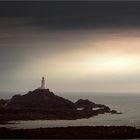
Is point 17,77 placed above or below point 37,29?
below

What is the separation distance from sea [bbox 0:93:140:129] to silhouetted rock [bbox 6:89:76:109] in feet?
0.19

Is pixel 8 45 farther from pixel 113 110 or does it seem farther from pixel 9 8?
pixel 113 110

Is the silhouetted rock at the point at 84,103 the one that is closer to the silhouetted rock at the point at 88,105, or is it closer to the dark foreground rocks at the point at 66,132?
the silhouetted rock at the point at 88,105

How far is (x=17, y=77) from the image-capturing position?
2770mm

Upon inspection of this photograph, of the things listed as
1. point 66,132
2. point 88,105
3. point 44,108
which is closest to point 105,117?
point 88,105

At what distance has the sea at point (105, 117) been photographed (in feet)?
8.75

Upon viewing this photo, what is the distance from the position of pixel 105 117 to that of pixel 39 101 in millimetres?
548

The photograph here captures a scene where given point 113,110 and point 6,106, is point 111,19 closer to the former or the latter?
point 113,110

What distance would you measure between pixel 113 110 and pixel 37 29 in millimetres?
897

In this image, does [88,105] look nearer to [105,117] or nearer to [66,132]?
[105,117]

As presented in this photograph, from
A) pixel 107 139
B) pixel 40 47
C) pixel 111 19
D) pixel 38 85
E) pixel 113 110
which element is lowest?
pixel 107 139

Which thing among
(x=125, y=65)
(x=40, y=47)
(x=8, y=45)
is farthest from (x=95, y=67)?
(x=8, y=45)

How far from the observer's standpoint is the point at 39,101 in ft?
9.11

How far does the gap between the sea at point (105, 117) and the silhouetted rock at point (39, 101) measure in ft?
0.19
